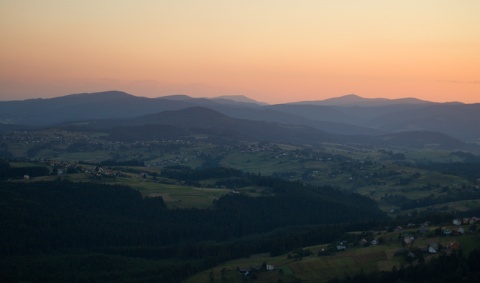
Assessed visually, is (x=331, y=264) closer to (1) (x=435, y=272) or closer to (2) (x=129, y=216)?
(1) (x=435, y=272)

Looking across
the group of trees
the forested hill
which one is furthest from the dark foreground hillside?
the group of trees

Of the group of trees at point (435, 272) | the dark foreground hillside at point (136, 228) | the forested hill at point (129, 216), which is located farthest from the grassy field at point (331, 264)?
the forested hill at point (129, 216)

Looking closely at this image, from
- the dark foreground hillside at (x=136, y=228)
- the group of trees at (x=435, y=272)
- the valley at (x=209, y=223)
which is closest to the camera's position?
the group of trees at (x=435, y=272)

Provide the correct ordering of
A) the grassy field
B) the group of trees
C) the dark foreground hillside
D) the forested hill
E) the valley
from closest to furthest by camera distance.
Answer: the group of trees < the grassy field < the valley < the dark foreground hillside < the forested hill

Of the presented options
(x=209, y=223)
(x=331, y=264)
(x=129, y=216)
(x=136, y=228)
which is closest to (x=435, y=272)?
(x=331, y=264)

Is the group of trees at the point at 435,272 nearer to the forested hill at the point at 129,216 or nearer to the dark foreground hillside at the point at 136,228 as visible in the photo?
the dark foreground hillside at the point at 136,228

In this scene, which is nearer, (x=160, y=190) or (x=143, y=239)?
(x=143, y=239)

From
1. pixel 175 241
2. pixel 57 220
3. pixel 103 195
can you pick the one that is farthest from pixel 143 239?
pixel 103 195

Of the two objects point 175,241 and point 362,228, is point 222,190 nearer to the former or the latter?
point 175,241

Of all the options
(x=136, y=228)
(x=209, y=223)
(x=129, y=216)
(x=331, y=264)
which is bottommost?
(x=209, y=223)

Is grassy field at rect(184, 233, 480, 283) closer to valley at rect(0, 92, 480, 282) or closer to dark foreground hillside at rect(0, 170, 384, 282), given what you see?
valley at rect(0, 92, 480, 282)

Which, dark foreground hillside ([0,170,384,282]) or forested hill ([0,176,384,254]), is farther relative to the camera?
forested hill ([0,176,384,254])
